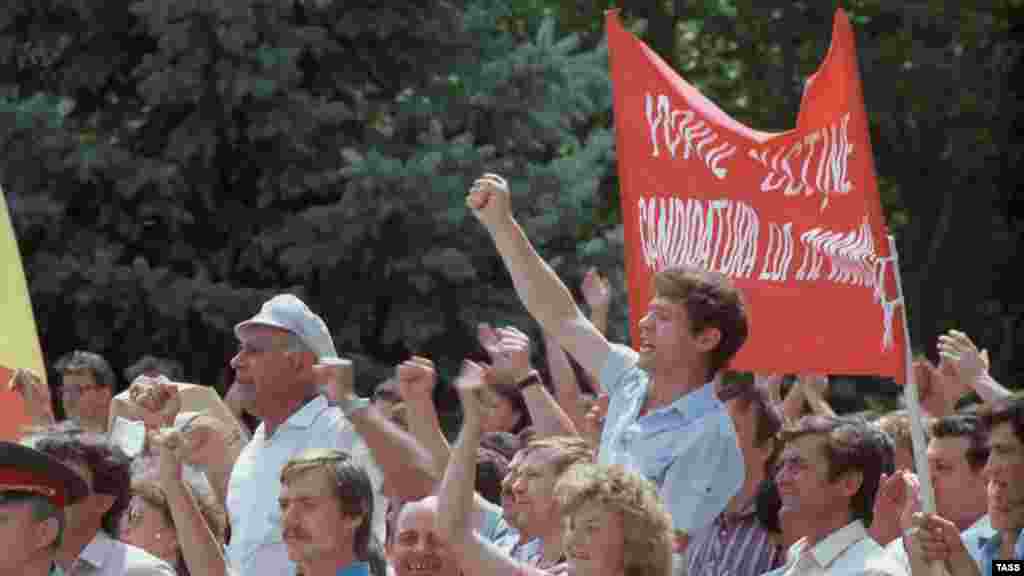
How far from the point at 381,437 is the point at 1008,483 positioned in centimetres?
186

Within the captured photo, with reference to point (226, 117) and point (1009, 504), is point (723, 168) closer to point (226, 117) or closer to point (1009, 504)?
point (1009, 504)

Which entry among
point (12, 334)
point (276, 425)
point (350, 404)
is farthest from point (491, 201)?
point (12, 334)

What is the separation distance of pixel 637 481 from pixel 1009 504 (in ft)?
4.84

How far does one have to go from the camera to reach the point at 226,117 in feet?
45.6

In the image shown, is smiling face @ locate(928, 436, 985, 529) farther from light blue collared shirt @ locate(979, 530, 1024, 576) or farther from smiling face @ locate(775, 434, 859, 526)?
smiling face @ locate(775, 434, 859, 526)

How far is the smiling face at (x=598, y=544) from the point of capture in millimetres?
5410

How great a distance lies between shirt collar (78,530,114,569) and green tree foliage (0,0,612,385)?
6.91 m

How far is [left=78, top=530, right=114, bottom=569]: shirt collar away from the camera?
652 centimetres

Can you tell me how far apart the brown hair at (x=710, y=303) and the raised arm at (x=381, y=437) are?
1.05 m

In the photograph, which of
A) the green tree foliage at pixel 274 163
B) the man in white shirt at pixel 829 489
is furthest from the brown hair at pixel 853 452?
the green tree foliage at pixel 274 163

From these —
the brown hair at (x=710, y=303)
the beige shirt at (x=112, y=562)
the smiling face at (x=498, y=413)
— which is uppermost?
the brown hair at (x=710, y=303)

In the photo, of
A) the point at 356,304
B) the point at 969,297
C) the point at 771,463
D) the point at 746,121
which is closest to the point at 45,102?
the point at 356,304

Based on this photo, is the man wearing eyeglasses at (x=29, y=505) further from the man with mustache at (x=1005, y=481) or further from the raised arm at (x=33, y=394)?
the raised arm at (x=33, y=394)

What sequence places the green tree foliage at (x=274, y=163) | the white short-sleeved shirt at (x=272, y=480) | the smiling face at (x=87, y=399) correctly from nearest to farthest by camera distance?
the white short-sleeved shirt at (x=272, y=480), the smiling face at (x=87, y=399), the green tree foliage at (x=274, y=163)
